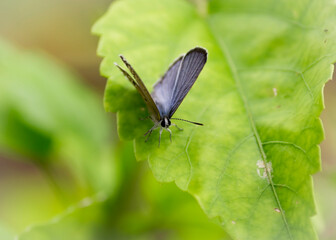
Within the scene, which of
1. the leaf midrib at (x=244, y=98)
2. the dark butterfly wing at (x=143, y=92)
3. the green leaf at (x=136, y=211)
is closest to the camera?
the leaf midrib at (x=244, y=98)

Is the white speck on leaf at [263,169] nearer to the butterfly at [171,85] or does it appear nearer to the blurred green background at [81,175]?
the butterfly at [171,85]

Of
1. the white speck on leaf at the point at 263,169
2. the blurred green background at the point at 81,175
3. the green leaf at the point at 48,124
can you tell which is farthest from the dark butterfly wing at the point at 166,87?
the green leaf at the point at 48,124

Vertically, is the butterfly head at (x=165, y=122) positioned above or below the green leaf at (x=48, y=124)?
below

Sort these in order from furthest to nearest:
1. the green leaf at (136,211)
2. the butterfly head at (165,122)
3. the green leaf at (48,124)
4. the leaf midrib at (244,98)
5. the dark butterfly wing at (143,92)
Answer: the green leaf at (48,124)
the green leaf at (136,211)
the butterfly head at (165,122)
the dark butterfly wing at (143,92)
the leaf midrib at (244,98)

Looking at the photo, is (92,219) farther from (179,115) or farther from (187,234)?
(179,115)

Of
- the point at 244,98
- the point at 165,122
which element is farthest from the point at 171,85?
the point at 244,98

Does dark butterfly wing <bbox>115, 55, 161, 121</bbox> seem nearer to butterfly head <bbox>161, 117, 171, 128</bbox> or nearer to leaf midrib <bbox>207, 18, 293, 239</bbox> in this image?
butterfly head <bbox>161, 117, 171, 128</bbox>

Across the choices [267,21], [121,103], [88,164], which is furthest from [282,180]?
[88,164]
